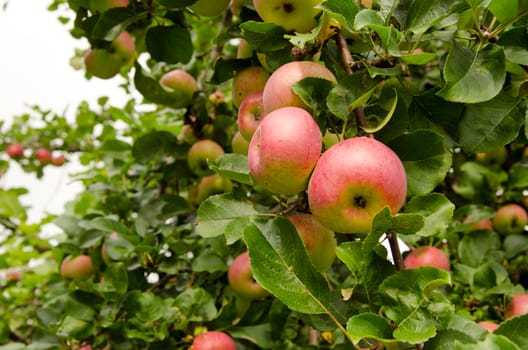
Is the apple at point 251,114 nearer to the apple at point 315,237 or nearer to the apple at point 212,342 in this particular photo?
the apple at point 315,237

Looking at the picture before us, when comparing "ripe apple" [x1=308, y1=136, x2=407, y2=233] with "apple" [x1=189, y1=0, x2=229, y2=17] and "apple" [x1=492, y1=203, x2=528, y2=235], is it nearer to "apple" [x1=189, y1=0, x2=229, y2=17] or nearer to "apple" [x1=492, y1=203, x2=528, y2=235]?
"apple" [x1=189, y1=0, x2=229, y2=17]

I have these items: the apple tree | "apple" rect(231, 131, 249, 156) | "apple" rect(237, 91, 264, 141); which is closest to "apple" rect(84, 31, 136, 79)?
the apple tree

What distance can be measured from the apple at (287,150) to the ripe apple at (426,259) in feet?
2.30

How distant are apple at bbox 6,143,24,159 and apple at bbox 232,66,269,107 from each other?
2.38 metres

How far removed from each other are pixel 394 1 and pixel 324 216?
1.06ft

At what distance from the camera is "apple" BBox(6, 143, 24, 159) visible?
3.07 meters

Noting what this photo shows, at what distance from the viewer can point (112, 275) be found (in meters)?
1.35

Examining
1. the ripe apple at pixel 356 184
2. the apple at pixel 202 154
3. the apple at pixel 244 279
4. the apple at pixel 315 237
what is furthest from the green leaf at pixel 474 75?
the apple at pixel 202 154

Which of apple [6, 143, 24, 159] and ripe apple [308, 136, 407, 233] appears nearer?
ripe apple [308, 136, 407, 233]

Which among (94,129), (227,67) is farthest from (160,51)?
(94,129)

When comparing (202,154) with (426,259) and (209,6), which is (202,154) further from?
(426,259)

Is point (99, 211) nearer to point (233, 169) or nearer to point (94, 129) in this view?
point (94, 129)

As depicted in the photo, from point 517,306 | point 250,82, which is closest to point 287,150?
point 250,82

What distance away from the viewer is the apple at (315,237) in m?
0.85
